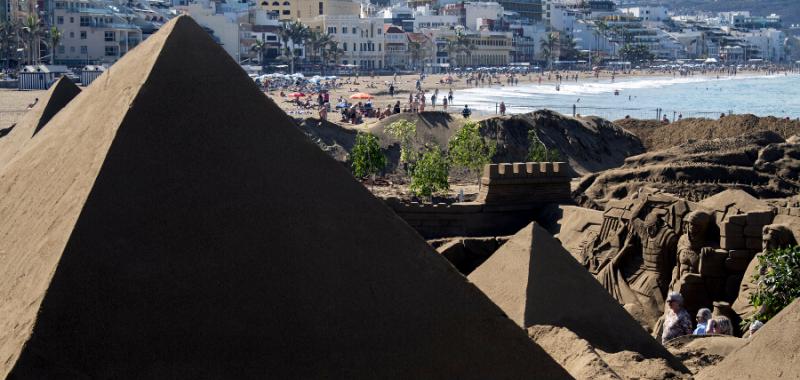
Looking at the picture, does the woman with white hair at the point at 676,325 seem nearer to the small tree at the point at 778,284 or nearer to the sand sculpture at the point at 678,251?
the small tree at the point at 778,284

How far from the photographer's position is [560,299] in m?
8.04

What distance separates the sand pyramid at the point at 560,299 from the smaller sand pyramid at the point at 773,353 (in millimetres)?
1926

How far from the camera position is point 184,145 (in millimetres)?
4508

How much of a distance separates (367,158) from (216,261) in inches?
998

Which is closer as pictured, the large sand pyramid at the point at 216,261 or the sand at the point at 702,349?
the large sand pyramid at the point at 216,261

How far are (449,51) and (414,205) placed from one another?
318 ft

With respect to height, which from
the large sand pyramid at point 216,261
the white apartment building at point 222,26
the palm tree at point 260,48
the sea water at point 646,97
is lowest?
the sea water at point 646,97

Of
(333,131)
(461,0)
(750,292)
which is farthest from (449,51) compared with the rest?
(750,292)

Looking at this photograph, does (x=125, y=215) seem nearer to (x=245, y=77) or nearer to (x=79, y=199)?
(x=79, y=199)

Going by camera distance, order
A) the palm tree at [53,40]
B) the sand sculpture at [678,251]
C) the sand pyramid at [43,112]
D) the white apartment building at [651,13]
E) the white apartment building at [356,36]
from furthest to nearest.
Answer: the white apartment building at [651,13] → the white apartment building at [356,36] → the palm tree at [53,40] → the sand sculpture at [678,251] → the sand pyramid at [43,112]

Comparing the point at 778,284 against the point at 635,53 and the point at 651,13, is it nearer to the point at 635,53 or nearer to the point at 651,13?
the point at 635,53

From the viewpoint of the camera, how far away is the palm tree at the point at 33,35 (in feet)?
232

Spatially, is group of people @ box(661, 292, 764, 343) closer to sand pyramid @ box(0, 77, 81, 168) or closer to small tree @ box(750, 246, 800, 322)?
small tree @ box(750, 246, 800, 322)

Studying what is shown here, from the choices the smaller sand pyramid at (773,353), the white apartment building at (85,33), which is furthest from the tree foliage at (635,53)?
the smaller sand pyramid at (773,353)
